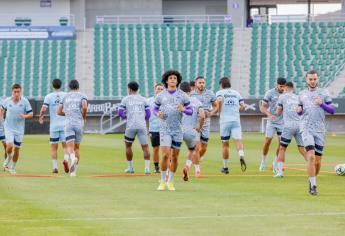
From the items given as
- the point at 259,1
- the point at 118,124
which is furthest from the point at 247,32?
the point at 118,124

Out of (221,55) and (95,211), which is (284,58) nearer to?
(221,55)

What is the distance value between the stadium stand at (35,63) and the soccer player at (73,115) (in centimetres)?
3509

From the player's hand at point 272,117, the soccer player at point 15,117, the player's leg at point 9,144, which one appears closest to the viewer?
the player's hand at point 272,117

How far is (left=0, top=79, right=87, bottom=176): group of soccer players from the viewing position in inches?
936

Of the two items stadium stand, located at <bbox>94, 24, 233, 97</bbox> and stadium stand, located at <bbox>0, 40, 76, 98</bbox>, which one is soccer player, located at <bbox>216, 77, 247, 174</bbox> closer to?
stadium stand, located at <bbox>94, 24, 233, 97</bbox>

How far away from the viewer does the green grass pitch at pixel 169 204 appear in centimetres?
1338

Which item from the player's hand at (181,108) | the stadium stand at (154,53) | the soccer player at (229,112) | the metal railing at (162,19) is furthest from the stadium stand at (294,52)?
the player's hand at (181,108)

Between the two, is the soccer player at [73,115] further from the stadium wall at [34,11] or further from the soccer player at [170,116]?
the stadium wall at [34,11]

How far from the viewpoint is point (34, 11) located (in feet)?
211

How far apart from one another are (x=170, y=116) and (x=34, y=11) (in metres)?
46.1

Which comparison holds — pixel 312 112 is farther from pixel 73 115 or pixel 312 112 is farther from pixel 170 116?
pixel 73 115

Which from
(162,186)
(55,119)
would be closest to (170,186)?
(162,186)

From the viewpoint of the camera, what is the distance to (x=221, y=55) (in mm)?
60688

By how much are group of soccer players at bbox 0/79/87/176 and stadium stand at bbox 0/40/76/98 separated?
33037 mm
